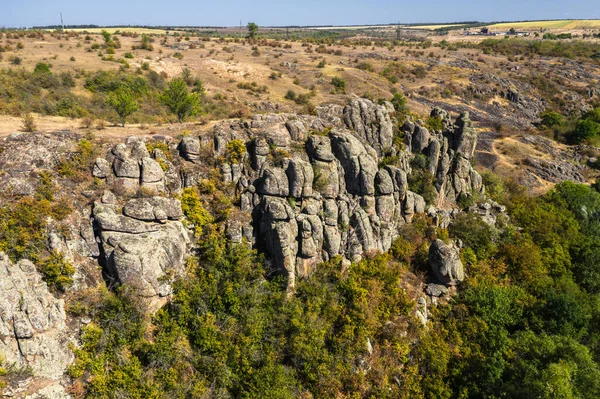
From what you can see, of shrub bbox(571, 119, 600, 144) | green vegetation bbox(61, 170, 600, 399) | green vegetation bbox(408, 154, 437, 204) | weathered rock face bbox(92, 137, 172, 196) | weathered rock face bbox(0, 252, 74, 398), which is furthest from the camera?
shrub bbox(571, 119, 600, 144)

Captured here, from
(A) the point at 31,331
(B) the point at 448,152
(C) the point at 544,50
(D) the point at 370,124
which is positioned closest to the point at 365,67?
(B) the point at 448,152

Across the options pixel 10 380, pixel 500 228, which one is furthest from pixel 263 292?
pixel 500 228

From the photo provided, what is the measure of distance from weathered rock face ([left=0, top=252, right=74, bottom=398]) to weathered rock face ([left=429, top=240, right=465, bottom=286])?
26936mm

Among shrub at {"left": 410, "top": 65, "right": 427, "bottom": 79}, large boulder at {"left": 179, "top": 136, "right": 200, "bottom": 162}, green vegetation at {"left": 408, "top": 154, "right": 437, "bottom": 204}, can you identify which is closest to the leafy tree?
shrub at {"left": 410, "top": 65, "right": 427, "bottom": 79}

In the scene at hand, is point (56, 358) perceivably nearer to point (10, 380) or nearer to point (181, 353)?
point (10, 380)

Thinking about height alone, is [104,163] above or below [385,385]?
above

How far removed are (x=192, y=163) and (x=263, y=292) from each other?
11.5 m

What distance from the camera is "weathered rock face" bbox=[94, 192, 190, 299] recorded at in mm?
21344

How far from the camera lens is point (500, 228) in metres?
35.9

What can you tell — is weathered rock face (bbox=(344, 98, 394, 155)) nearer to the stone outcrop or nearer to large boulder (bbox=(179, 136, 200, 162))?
the stone outcrop

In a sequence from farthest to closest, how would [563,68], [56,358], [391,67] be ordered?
[563,68] → [391,67] → [56,358]

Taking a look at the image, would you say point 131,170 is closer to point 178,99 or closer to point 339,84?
point 178,99

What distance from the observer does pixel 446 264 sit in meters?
29.2

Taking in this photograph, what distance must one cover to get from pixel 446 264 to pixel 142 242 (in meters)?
23.8
